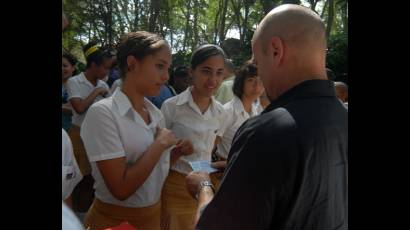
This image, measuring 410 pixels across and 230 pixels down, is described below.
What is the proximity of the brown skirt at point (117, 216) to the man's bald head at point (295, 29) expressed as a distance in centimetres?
108

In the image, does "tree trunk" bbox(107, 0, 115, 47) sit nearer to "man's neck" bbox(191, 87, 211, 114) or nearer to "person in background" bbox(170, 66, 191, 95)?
"person in background" bbox(170, 66, 191, 95)

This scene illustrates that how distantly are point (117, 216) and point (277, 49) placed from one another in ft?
3.76

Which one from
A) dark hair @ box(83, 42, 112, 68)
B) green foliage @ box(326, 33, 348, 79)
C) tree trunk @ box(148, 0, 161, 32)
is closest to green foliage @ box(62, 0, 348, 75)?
tree trunk @ box(148, 0, 161, 32)

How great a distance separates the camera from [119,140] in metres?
1.84

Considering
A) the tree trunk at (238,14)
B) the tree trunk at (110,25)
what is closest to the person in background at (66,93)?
the tree trunk at (110,25)

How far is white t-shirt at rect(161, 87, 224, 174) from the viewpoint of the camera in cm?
270

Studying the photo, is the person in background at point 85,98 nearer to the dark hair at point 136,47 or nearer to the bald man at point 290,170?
the dark hair at point 136,47

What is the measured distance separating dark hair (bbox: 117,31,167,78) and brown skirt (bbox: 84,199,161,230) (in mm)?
689

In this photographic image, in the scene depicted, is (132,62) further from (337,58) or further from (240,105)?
(337,58)
